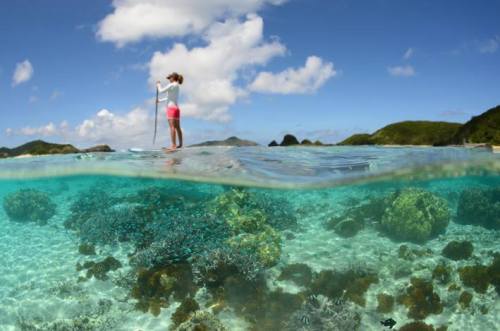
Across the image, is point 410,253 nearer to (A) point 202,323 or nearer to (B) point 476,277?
(B) point 476,277

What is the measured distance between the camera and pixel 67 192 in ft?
66.4

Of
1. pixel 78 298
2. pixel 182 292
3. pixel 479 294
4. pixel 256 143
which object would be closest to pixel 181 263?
pixel 182 292

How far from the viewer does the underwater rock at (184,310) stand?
1030cm

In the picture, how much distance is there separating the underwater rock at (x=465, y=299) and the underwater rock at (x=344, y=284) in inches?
91.9

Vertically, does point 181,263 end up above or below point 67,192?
below

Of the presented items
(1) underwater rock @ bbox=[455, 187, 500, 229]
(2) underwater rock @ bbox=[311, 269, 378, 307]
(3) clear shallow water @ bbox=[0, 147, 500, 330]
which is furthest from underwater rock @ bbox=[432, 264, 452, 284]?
(1) underwater rock @ bbox=[455, 187, 500, 229]

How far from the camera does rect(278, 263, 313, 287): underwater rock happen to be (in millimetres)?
11727

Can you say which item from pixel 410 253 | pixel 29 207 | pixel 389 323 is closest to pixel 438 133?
pixel 410 253

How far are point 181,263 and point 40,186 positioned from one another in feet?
41.0

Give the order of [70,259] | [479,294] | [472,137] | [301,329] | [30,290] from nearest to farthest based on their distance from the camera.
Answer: [301,329], [479,294], [30,290], [70,259], [472,137]

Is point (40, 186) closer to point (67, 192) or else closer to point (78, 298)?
point (67, 192)

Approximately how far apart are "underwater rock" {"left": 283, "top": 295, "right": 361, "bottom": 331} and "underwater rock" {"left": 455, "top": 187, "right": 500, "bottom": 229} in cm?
908

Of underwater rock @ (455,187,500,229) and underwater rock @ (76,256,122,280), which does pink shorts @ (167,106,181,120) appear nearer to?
underwater rock @ (76,256,122,280)

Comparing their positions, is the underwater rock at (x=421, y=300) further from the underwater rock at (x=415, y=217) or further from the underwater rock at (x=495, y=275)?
the underwater rock at (x=415, y=217)
